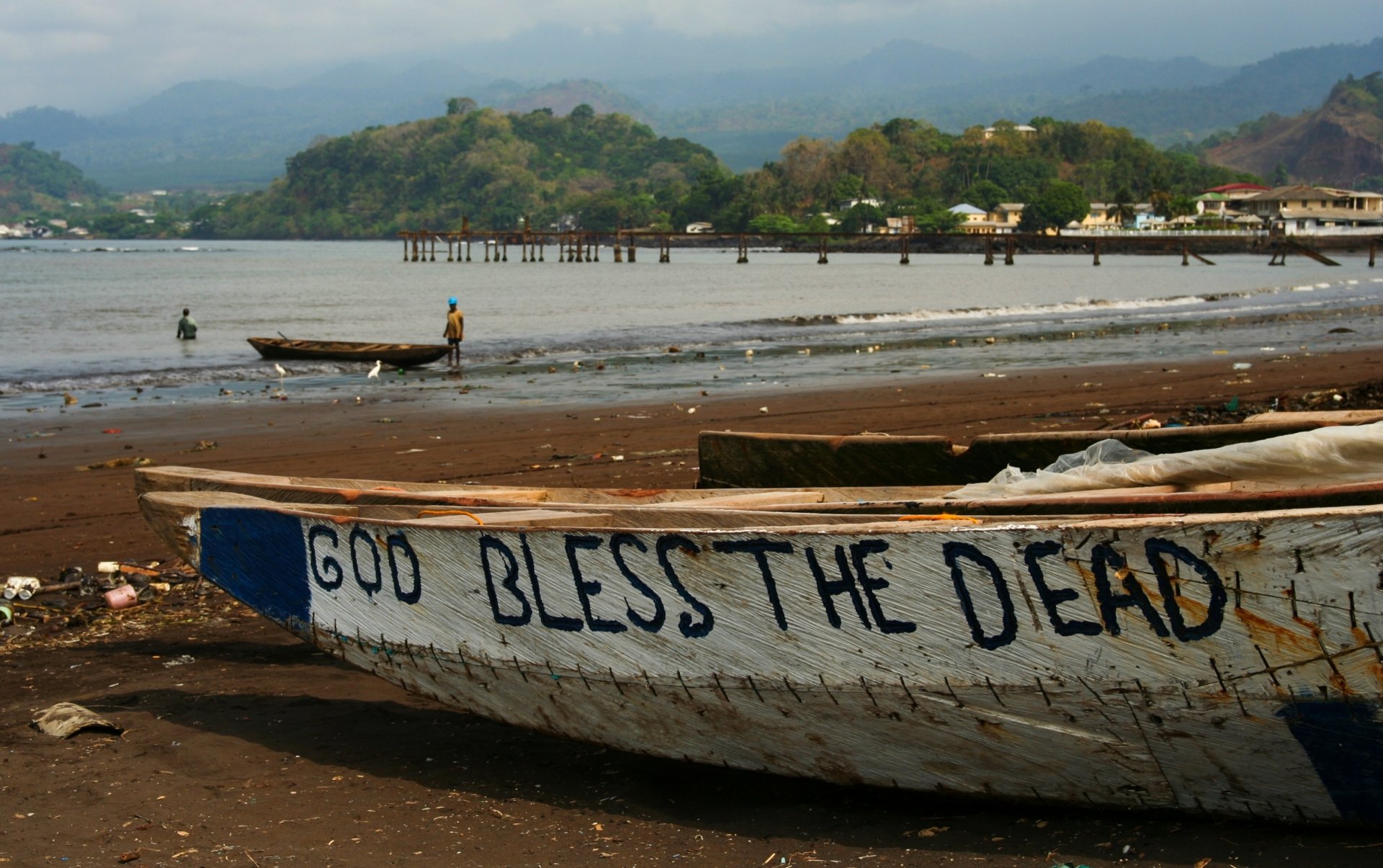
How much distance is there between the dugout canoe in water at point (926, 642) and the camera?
3275 millimetres

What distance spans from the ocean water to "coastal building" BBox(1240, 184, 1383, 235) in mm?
50932

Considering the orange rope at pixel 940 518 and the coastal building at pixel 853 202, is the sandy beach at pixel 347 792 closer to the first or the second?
the orange rope at pixel 940 518

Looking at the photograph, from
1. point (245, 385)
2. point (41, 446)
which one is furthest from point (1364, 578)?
point (245, 385)

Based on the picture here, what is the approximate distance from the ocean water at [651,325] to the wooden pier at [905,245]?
1692 centimetres

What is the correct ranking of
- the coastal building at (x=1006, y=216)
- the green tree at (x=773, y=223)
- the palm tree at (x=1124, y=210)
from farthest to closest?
1. the coastal building at (x=1006, y=216)
2. the green tree at (x=773, y=223)
3. the palm tree at (x=1124, y=210)

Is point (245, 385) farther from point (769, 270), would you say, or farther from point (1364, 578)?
point (769, 270)

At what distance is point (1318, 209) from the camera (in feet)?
436

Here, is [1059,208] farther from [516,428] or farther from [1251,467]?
[1251,467]

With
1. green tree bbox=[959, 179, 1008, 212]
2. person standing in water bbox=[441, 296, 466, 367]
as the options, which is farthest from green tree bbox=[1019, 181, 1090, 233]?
person standing in water bbox=[441, 296, 466, 367]

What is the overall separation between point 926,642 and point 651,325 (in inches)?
1252

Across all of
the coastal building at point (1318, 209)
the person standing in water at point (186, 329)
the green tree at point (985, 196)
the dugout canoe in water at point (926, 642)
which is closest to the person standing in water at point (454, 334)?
the person standing in water at point (186, 329)

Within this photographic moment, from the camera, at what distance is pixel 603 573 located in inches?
154

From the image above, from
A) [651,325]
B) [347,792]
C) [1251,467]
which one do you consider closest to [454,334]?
[651,325]

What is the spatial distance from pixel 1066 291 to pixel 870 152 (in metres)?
152
